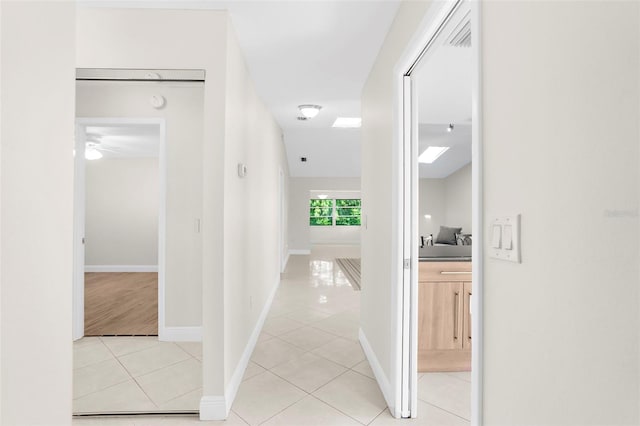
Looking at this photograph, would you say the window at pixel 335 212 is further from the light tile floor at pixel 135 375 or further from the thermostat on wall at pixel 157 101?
the thermostat on wall at pixel 157 101

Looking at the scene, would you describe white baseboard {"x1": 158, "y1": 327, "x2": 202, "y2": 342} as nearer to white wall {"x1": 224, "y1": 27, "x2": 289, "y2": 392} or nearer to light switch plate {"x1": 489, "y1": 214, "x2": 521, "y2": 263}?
white wall {"x1": 224, "y1": 27, "x2": 289, "y2": 392}

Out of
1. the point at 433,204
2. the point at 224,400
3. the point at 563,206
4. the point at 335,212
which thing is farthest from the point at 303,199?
the point at 563,206

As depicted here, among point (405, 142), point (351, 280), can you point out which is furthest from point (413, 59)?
point (351, 280)

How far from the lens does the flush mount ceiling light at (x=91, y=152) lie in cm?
218

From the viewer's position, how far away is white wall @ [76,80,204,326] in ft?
6.73

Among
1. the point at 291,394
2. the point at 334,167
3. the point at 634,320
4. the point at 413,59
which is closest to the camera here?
the point at 634,320

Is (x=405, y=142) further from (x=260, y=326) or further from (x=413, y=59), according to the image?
(x=260, y=326)

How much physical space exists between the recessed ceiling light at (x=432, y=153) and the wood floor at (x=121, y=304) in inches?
243

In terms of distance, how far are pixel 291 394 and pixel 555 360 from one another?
6.37ft

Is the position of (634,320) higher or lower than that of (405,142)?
lower

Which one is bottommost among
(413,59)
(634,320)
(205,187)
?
(634,320)

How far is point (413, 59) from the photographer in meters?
1.81

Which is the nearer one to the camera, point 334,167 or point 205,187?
point 205,187

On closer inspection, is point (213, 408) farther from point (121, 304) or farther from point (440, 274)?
point (440, 274)
